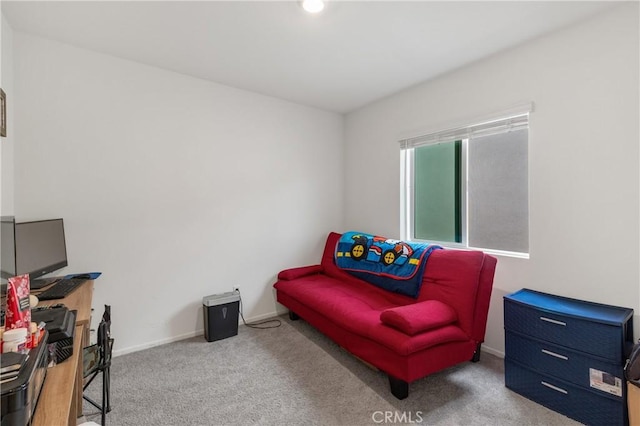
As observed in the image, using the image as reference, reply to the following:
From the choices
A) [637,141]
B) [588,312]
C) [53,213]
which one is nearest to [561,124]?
[637,141]

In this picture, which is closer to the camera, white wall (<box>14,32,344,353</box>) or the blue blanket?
white wall (<box>14,32,344,353</box>)

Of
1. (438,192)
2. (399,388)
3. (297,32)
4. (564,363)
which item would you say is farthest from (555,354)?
(297,32)

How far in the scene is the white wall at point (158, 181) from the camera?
2.29 meters

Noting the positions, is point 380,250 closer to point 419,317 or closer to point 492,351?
point 419,317

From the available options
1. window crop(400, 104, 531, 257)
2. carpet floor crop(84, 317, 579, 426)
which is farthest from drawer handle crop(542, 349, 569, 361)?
window crop(400, 104, 531, 257)

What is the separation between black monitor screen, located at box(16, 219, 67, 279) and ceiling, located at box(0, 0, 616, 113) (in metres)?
1.42

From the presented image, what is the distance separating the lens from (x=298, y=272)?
340cm

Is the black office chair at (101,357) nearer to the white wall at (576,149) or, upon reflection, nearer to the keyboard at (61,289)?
the keyboard at (61,289)

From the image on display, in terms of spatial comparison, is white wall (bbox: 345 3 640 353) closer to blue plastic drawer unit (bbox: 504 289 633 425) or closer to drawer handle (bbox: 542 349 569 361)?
blue plastic drawer unit (bbox: 504 289 633 425)

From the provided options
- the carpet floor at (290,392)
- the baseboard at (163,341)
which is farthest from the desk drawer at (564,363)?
the baseboard at (163,341)

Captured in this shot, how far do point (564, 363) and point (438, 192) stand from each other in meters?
1.75

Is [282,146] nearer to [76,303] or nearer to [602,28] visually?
[76,303]

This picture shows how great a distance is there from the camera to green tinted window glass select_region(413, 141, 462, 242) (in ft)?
9.64

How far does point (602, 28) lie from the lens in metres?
1.93
